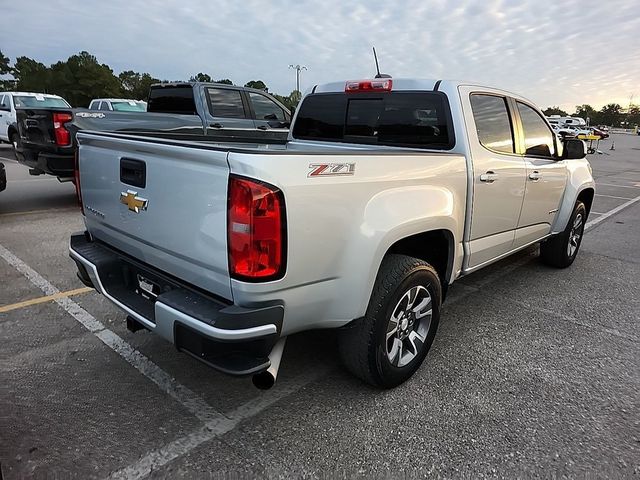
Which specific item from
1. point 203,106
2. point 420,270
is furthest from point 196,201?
point 203,106

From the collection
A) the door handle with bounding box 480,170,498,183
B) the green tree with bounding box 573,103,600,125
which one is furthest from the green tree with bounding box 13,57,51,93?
the green tree with bounding box 573,103,600,125

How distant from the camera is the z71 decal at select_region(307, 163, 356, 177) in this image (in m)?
2.14


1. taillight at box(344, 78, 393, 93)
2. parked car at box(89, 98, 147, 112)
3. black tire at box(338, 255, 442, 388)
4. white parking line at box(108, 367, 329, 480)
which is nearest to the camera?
white parking line at box(108, 367, 329, 480)

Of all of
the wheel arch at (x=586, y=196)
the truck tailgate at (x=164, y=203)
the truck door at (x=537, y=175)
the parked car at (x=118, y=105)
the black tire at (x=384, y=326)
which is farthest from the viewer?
the parked car at (x=118, y=105)

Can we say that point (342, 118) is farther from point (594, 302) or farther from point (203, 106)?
point (203, 106)

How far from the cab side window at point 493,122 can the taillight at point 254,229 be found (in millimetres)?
2121

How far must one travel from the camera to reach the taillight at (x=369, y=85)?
3.65 m

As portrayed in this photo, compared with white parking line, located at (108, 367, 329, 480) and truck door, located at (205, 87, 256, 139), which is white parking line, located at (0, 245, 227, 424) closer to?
white parking line, located at (108, 367, 329, 480)

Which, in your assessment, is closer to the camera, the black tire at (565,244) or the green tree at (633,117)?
the black tire at (565,244)

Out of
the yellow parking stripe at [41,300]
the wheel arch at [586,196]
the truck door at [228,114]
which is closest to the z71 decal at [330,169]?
the yellow parking stripe at [41,300]

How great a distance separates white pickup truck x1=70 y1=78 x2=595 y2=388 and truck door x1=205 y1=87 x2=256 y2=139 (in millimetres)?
4522

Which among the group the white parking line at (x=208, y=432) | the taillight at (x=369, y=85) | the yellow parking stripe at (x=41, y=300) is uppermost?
the taillight at (x=369, y=85)

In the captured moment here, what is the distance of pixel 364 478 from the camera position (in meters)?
2.19

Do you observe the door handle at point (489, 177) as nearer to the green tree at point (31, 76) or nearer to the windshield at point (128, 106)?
the windshield at point (128, 106)
